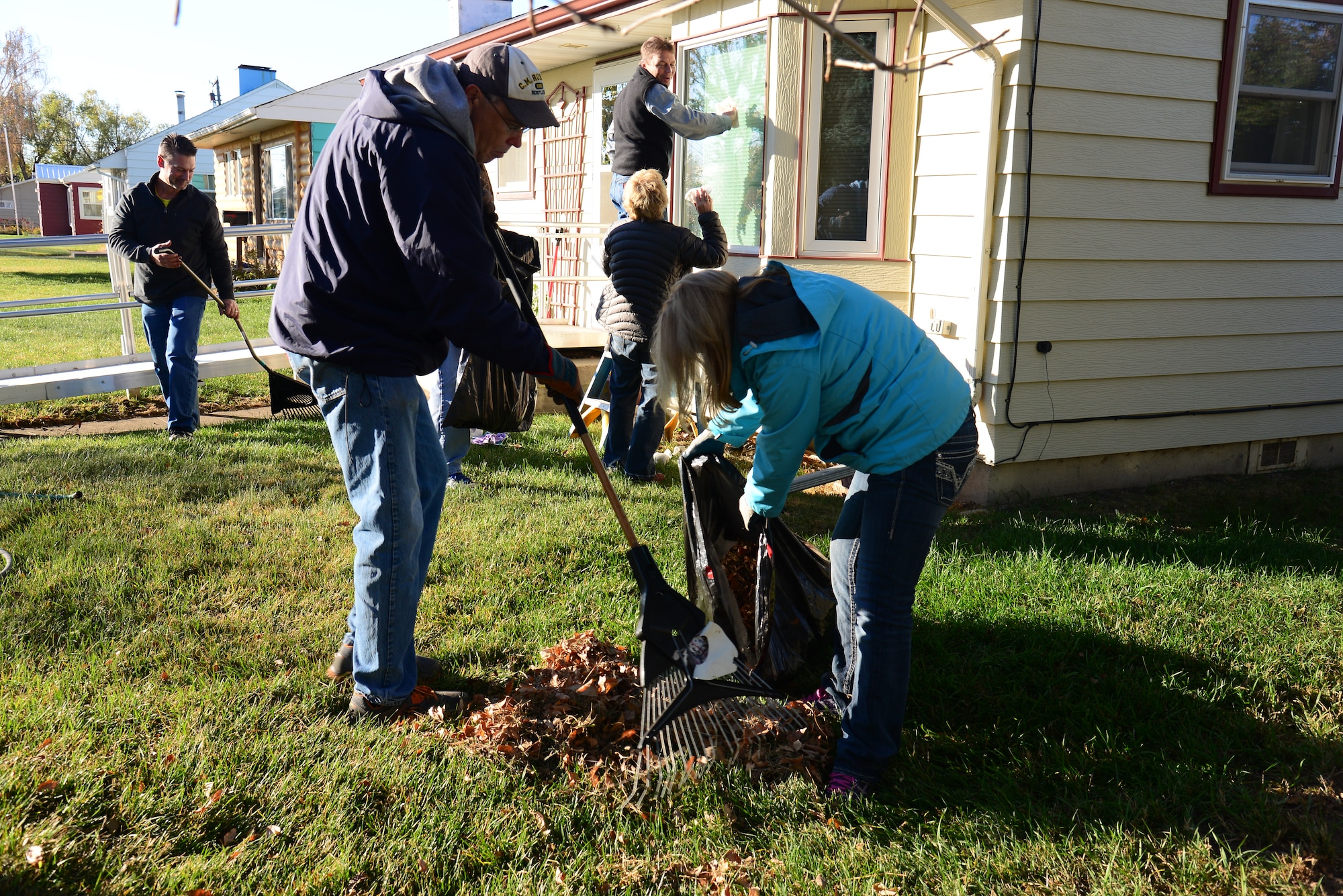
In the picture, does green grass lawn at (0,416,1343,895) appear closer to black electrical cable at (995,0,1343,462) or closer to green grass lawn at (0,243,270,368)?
black electrical cable at (995,0,1343,462)

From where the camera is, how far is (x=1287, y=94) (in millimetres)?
6445

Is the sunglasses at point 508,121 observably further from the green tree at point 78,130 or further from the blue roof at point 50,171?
the green tree at point 78,130

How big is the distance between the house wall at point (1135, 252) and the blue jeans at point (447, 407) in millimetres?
3041

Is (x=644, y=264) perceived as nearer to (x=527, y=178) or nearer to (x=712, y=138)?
(x=712, y=138)

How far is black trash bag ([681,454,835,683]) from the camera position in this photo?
3.42m

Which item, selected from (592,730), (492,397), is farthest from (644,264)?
(592,730)

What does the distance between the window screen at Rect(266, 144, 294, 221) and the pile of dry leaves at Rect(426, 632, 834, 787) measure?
19361 mm

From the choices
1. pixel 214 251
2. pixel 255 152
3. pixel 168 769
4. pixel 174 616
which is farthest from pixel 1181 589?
pixel 255 152

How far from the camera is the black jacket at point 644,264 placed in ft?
18.9

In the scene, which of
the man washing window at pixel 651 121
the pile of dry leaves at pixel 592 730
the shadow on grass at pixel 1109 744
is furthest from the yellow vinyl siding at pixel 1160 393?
the pile of dry leaves at pixel 592 730

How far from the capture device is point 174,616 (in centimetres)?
395

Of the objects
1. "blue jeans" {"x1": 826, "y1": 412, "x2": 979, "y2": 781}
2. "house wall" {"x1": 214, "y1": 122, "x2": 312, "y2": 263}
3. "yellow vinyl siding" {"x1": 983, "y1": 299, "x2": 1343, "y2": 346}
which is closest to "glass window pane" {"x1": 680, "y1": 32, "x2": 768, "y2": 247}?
"yellow vinyl siding" {"x1": 983, "y1": 299, "x2": 1343, "y2": 346}

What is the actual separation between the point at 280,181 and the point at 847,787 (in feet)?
73.1

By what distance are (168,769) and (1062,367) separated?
520cm
